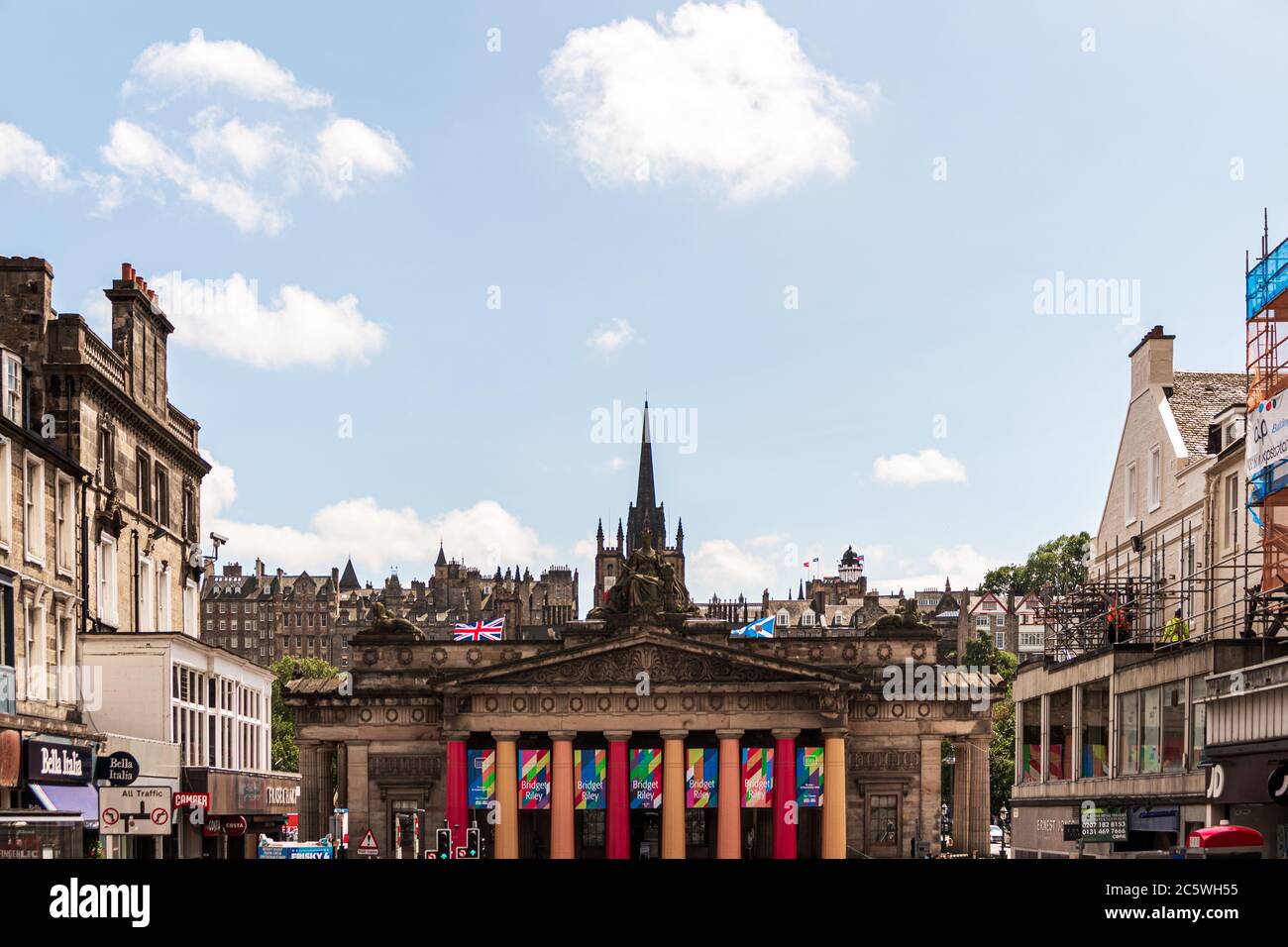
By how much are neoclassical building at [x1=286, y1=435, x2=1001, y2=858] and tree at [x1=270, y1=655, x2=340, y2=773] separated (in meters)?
60.1

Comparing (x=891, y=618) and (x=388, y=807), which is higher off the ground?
(x=891, y=618)

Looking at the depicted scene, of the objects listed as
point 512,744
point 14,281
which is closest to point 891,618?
point 512,744

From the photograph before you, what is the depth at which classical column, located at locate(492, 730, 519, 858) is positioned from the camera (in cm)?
9462

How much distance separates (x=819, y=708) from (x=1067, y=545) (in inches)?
3784

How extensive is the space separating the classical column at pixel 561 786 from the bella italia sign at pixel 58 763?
51.4 metres

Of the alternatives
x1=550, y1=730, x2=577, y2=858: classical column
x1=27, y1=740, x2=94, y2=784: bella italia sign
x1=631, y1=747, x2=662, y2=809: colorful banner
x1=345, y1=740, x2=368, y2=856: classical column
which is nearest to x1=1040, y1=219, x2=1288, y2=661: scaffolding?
x1=27, y1=740, x2=94, y2=784: bella italia sign

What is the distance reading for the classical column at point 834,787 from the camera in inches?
3730

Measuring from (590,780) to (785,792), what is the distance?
10.0 m

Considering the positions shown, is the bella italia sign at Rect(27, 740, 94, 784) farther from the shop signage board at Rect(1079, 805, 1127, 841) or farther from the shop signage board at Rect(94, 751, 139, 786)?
the shop signage board at Rect(1079, 805, 1127, 841)

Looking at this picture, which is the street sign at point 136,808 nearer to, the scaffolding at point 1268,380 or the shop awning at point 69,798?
the shop awning at point 69,798

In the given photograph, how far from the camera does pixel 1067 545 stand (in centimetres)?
18612

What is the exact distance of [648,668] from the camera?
318 ft

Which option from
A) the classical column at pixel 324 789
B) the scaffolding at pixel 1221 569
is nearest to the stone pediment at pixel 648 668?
the classical column at pixel 324 789
